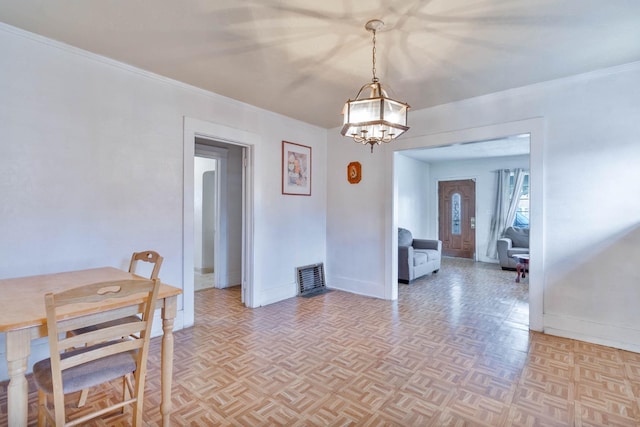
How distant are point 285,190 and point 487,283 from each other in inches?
152

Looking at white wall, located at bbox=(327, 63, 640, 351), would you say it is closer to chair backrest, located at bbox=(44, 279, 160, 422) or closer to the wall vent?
the wall vent

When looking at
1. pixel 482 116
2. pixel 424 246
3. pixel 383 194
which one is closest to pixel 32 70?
pixel 383 194

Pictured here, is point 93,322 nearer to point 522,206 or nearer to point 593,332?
point 593,332

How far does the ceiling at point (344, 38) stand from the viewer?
6.80 ft

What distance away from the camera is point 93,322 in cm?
161

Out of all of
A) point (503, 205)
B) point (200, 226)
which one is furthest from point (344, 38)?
point (503, 205)

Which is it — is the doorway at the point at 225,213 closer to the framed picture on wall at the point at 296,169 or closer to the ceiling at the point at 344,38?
the framed picture on wall at the point at 296,169

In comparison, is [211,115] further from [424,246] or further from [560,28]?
[424,246]

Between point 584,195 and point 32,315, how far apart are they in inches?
169

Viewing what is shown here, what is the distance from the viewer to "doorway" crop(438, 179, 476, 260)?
27.0 feet

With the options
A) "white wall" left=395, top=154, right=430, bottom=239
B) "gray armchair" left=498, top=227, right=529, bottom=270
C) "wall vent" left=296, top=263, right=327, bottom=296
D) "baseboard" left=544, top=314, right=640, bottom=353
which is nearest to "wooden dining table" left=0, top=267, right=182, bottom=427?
"wall vent" left=296, top=263, right=327, bottom=296

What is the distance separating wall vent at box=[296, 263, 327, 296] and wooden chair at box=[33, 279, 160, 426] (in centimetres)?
304

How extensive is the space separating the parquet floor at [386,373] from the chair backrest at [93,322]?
604mm

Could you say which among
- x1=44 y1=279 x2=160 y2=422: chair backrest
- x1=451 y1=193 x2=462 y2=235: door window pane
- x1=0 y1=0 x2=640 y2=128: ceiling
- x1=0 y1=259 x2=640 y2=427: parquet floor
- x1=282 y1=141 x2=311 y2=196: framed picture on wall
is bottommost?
x1=0 y1=259 x2=640 y2=427: parquet floor
